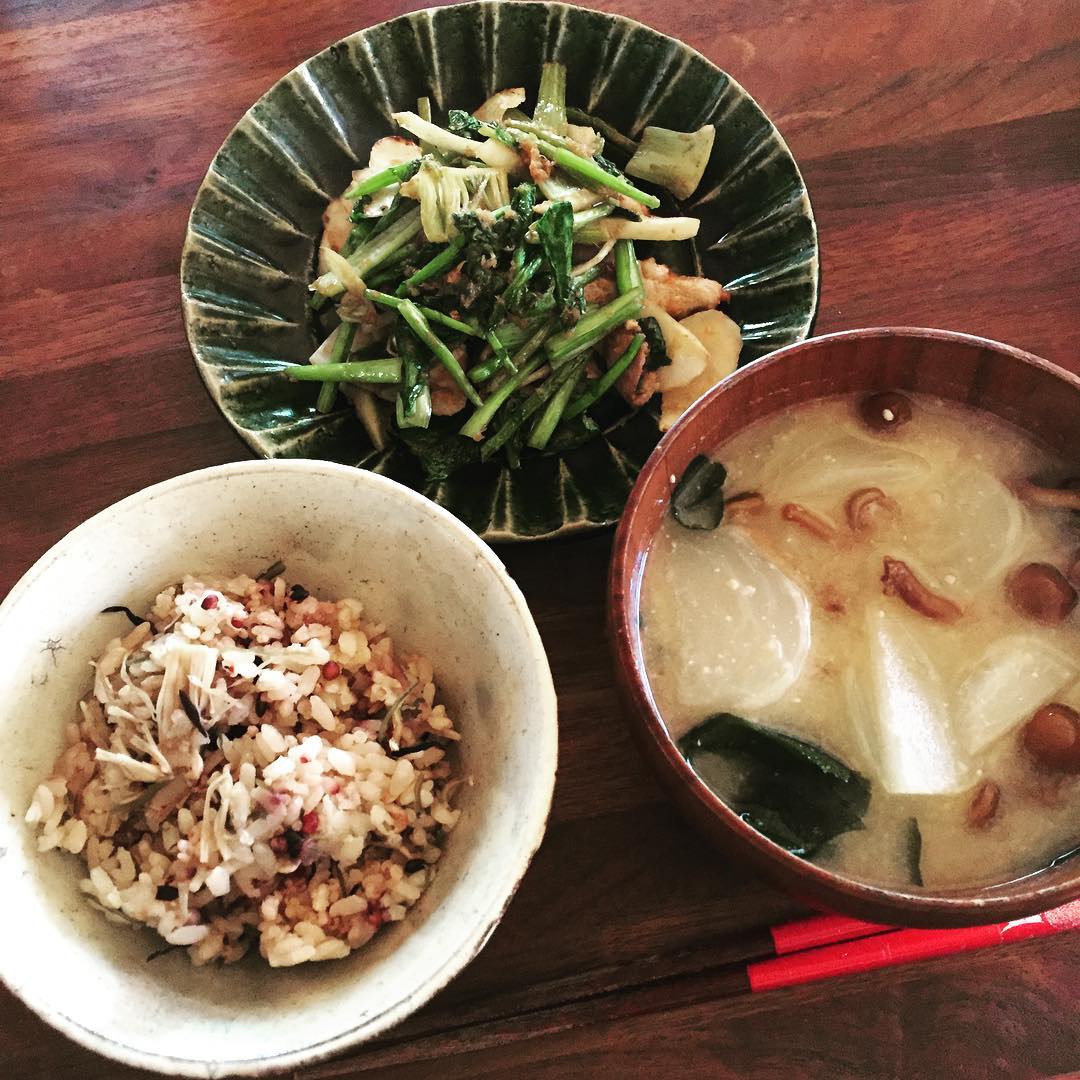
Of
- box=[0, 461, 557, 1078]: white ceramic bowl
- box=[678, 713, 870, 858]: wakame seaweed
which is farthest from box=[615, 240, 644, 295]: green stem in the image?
box=[678, 713, 870, 858]: wakame seaweed

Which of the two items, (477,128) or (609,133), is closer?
(477,128)

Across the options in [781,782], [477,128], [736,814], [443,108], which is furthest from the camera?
[443,108]

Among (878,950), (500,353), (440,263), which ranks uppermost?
(440,263)

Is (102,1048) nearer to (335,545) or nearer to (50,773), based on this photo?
(50,773)

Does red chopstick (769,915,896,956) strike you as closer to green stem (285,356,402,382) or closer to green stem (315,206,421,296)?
green stem (285,356,402,382)

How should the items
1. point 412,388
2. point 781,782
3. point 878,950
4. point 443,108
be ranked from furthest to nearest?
1. point 443,108
2. point 412,388
3. point 878,950
4. point 781,782

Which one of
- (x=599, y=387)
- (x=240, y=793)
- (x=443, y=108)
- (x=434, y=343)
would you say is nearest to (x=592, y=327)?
(x=599, y=387)

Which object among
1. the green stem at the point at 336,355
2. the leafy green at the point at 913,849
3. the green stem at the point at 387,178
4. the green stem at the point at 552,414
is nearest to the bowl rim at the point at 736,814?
the leafy green at the point at 913,849

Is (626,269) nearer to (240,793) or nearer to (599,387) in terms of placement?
(599,387)
